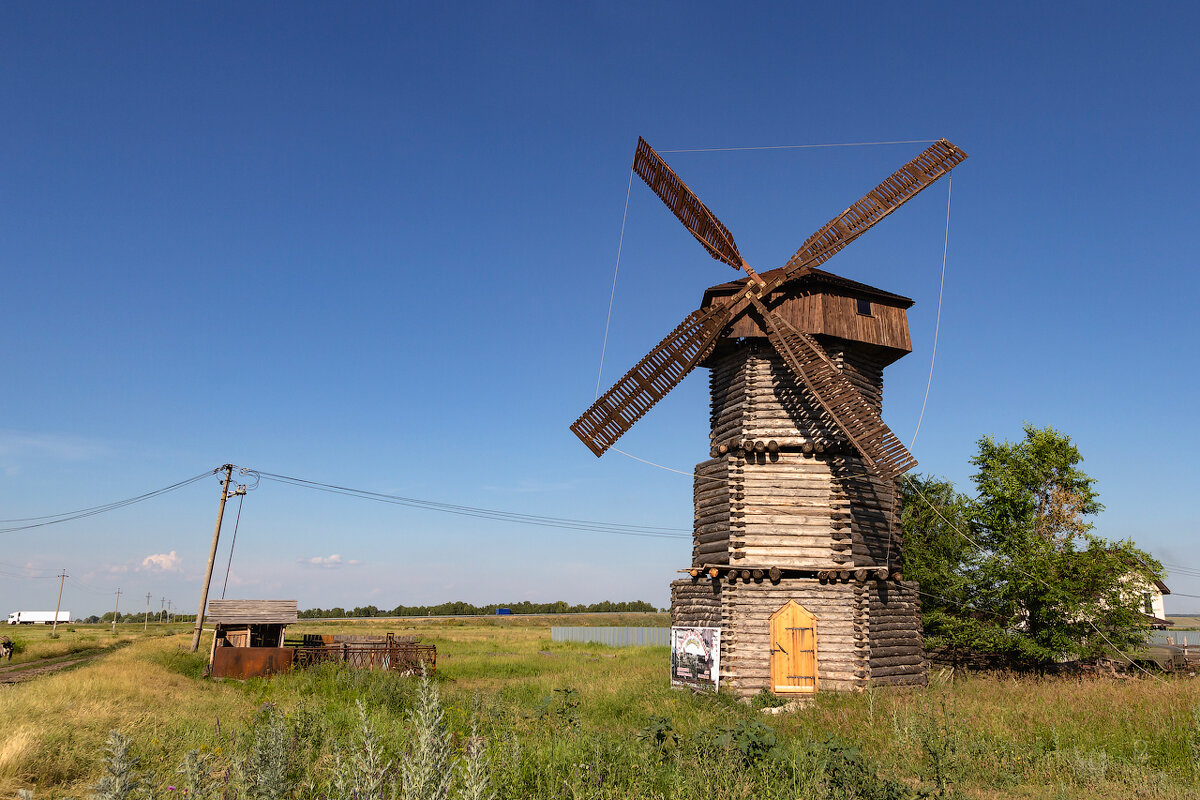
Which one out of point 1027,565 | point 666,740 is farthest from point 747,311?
point 666,740

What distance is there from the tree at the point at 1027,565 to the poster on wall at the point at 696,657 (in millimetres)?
7411

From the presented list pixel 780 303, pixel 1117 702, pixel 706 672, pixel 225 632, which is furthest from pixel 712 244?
pixel 225 632

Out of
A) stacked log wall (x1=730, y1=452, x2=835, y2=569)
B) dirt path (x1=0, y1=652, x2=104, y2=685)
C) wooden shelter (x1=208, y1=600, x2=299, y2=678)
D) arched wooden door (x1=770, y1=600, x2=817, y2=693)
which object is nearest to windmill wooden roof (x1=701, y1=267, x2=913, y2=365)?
stacked log wall (x1=730, y1=452, x2=835, y2=569)

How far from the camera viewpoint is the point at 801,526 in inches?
755

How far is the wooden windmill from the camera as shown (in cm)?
1848

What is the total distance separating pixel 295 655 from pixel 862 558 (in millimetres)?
18890

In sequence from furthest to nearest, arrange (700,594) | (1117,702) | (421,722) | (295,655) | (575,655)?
(575,655) → (295,655) → (700,594) → (1117,702) → (421,722)

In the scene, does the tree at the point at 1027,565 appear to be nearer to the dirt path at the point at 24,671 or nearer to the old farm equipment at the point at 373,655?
the old farm equipment at the point at 373,655

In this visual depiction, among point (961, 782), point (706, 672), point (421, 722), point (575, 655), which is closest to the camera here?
point (421, 722)

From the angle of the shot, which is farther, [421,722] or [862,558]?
[862,558]

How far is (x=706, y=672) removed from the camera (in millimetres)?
18844

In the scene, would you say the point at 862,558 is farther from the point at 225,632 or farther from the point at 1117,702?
the point at 225,632

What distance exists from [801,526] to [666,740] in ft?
35.7

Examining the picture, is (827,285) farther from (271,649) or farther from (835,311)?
(271,649)
